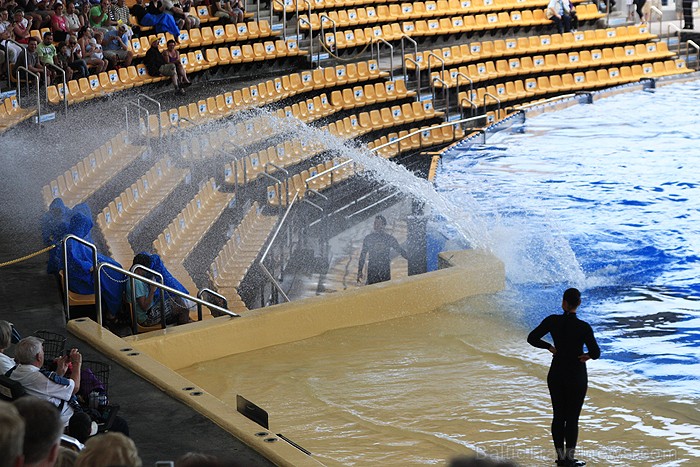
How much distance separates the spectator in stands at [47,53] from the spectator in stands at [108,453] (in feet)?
37.9

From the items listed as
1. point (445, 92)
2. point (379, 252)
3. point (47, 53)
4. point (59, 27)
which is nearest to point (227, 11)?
point (445, 92)

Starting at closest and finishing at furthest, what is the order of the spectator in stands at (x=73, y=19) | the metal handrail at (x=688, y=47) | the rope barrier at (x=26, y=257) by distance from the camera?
the rope barrier at (x=26, y=257) < the spectator in stands at (x=73, y=19) < the metal handrail at (x=688, y=47)

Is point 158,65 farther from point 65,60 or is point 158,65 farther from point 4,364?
point 4,364

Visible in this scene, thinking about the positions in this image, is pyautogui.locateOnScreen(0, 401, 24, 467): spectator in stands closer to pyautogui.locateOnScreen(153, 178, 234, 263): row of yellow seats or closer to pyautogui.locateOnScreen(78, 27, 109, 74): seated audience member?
pyautogui.locateOnScreen(153, 178, 234, 263): row of yellow seats

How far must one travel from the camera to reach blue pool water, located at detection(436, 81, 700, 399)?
9.75m

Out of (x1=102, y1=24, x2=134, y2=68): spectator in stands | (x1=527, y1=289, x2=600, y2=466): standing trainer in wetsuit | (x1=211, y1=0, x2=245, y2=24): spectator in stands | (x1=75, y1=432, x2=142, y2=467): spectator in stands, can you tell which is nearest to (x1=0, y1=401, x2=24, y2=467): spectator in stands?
(x1=75, y1=432, x2=142, y2=467): spectator in stands

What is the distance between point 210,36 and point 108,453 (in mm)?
15211

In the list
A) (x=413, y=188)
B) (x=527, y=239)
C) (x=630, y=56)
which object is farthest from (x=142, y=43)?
(x=630, y=56)

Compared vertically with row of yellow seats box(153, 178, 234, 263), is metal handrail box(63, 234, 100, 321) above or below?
above

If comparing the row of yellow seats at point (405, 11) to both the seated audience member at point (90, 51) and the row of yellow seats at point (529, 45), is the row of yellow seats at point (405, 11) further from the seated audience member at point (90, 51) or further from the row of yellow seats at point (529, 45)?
the seated audience member at point (90, 51)

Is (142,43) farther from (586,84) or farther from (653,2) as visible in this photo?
(653,2)

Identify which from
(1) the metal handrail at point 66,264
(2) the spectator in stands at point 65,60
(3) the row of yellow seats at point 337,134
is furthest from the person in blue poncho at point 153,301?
(2) the spectator in stands at point 65,60

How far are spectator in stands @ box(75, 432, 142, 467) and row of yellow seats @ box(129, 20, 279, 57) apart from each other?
537 inches

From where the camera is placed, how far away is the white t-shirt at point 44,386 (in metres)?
5.78
